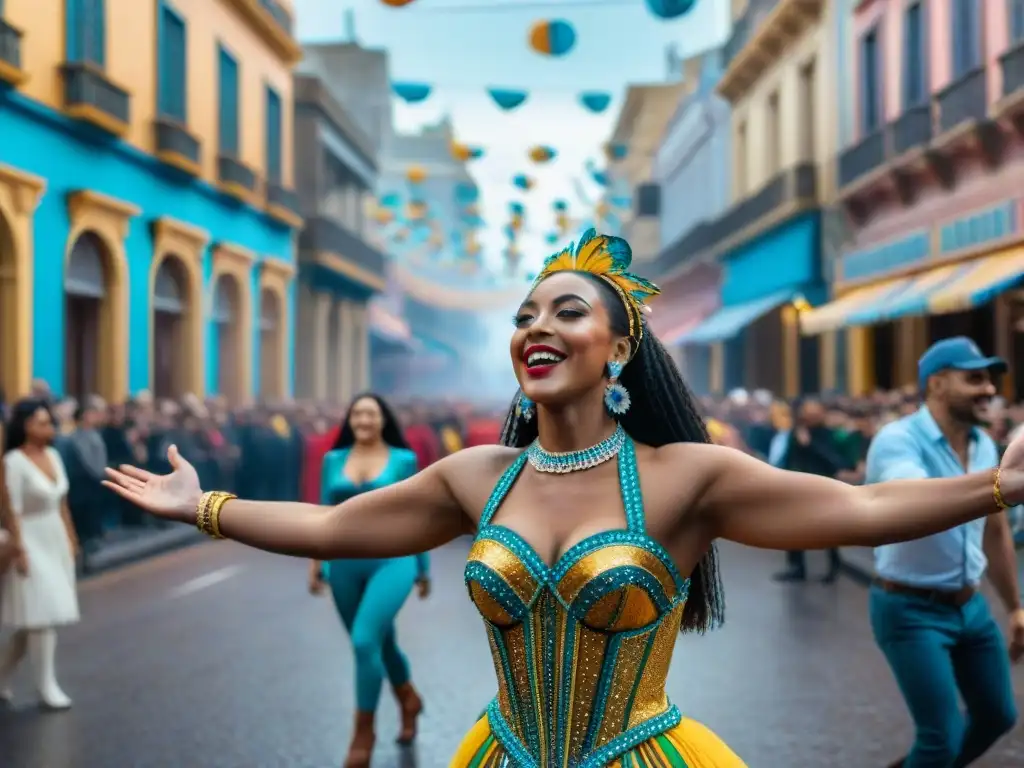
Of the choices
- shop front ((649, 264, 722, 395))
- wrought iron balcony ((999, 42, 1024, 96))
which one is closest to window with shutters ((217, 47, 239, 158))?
shop front ((649, 264, 722, 395))

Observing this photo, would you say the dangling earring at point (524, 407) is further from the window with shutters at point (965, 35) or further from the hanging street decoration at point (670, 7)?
the window with shutters at point (965, 35)

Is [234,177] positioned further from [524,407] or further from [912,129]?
[524,407]

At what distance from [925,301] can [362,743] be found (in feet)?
42.7

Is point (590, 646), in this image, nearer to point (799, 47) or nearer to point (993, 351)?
point (993, 351)

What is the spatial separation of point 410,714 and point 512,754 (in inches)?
153

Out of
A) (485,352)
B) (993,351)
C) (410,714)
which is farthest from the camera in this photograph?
(485,352)

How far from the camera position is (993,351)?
18.4 m

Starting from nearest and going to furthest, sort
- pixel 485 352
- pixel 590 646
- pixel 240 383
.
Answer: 1. pixel 590 646
2. pixel 240 383
3. pixel 485 352

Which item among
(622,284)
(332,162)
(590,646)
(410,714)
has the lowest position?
(410,714)

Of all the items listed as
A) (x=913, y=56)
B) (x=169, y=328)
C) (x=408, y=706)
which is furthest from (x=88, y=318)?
(x=408, y=706)

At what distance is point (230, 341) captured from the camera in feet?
85.4

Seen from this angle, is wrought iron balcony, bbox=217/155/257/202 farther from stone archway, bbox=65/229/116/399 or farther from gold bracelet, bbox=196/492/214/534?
gold bracelet, bbox=196/492/214/534

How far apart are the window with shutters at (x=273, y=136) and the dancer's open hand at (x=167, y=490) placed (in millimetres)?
25350

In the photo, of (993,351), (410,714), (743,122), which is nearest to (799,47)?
(743,122)
